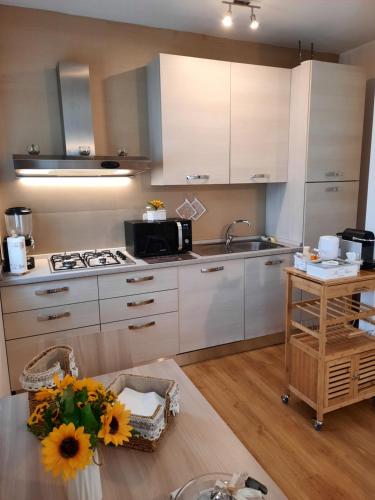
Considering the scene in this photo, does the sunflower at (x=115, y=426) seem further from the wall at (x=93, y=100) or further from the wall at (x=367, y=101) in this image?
the wall at (x=367, y=101)

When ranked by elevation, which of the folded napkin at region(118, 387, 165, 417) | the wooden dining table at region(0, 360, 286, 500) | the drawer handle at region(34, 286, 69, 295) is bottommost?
the wooden dining table at region(0, 360, 286, 500)

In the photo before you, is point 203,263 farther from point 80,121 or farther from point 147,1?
point 147,1

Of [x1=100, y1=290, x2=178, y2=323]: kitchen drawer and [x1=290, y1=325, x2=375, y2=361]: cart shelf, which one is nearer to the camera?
[x1=290, y1=325, x2=375, y2=361]: cart shelf

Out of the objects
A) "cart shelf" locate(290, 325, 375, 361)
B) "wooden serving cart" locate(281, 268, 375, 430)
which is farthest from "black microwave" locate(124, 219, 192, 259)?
"cart shelf" locate(290, 325, 375, 361)

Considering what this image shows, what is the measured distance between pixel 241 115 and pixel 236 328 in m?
1.78

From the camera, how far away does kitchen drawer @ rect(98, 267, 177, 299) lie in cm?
253

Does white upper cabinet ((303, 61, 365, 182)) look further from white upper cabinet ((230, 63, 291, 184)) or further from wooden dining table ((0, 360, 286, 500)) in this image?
wooden dining table ((0, 360, 286, 500))

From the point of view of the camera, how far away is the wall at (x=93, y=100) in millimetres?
2604

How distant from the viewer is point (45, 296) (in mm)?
2385

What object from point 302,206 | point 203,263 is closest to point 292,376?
point 203,263

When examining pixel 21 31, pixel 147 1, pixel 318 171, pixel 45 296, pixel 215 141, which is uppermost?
pixel 147 1

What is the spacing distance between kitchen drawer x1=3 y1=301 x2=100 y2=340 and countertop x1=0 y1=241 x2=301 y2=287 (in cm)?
21

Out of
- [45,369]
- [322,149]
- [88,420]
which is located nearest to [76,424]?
[88,420]

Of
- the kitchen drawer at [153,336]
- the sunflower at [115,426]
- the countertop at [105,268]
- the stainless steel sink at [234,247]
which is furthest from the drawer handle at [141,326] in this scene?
the sunflower at [115,426]
